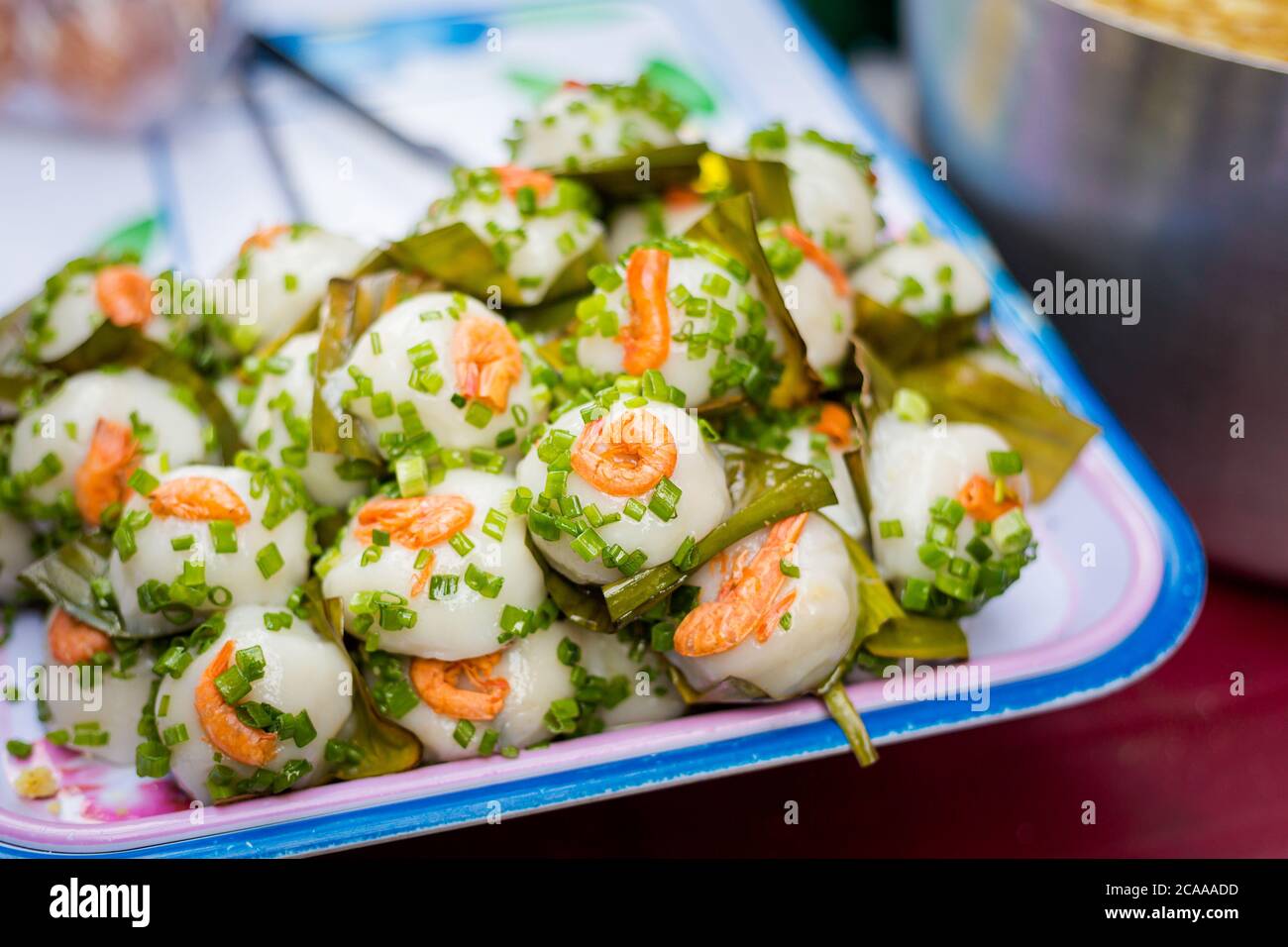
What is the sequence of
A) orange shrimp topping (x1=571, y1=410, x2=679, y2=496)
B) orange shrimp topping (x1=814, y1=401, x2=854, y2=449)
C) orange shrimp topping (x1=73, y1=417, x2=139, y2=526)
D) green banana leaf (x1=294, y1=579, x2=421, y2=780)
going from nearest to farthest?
orange shrimp topping (x1=571, y1=410, x2=679, y2=496), green banana leaf (x1=294, y1=579, x2=421, y2=780), orange shrimp topping (x1=73, y1=417, x2=139, y2=526), orange shrimp topping (x1=814, y1=401, x2=854, y2=449)

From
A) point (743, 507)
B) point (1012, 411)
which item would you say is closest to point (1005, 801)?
point (1012, 411)

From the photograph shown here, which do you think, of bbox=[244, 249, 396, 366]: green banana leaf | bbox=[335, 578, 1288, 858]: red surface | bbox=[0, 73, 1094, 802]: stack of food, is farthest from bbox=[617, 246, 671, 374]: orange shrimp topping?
bbox=[335, 578, 1288, 858]: red surface

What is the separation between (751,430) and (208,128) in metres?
1.69

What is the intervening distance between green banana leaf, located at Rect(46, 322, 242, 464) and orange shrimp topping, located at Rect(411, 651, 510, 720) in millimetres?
434

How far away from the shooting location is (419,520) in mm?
1384

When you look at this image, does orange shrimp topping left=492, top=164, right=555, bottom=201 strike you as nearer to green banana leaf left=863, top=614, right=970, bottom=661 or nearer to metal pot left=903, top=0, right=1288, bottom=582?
green banana leaf left=863, top=614, right=970, bottom=661

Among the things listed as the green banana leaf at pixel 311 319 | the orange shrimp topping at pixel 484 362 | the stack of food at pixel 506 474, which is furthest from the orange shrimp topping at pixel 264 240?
the orange shrimp topping at pixel 484 362

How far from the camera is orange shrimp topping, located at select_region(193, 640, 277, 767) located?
1.33m

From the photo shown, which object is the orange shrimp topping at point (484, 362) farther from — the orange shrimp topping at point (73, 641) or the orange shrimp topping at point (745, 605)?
the orange shrimp topping at point (73, 641)

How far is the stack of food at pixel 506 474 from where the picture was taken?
137 centimetres

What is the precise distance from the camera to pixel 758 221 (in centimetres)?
176

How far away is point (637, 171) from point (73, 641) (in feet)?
3.23
